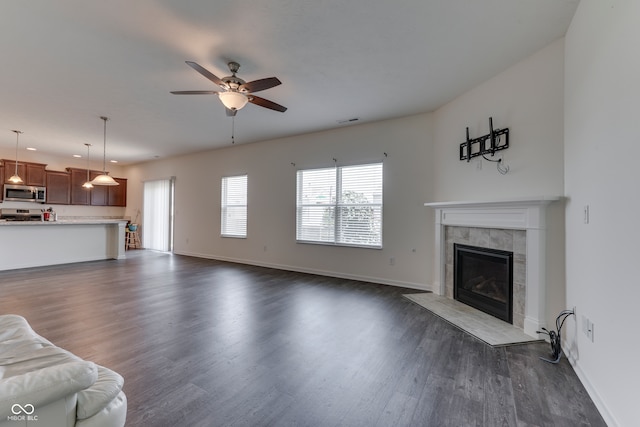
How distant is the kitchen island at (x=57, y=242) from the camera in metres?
5.60

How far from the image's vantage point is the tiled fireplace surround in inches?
108

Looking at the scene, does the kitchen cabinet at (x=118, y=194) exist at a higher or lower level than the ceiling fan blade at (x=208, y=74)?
lower

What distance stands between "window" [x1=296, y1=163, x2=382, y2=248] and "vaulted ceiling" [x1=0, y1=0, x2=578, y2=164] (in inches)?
42.9

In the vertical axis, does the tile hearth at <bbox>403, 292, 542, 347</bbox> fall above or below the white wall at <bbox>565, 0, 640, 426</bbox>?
below

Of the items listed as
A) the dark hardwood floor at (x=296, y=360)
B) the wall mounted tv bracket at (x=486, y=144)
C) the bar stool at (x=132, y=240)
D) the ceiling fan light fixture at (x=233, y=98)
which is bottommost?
the dark hardwood floor at (x=296, y=360)

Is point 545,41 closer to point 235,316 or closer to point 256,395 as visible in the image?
point 256,395

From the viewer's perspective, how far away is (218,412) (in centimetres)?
171

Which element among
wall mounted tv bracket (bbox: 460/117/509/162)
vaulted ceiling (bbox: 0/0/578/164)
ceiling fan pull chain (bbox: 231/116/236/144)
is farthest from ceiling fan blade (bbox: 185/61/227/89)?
wall mounted tv bracket (bbox: 460/117/509/162)

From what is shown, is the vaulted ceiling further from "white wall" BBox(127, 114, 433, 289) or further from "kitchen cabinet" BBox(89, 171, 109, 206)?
"kitchen cabinet" BBox(89, 171, 109, 206)

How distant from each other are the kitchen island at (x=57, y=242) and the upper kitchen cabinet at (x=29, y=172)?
2.52m

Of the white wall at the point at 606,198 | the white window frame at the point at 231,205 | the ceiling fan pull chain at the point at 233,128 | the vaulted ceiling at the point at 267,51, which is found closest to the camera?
the white wall at the point at 606,198

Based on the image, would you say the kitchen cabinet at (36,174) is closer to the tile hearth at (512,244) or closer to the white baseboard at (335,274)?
the white baseboard at (335,274)

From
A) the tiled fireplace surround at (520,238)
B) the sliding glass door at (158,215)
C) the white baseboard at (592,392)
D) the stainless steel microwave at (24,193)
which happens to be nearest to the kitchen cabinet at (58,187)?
the stainless steel microwave at (24,193)

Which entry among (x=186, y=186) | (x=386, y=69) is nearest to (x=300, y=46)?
(x=386, y=69)
